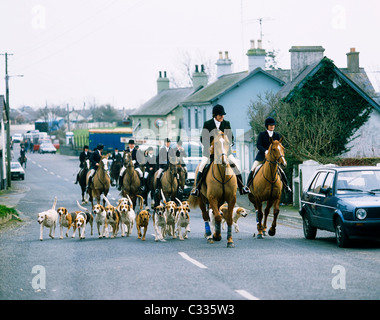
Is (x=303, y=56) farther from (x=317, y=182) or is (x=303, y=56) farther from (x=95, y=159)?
(x=317, y=182)

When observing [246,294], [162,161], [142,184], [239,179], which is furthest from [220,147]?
[142,184]

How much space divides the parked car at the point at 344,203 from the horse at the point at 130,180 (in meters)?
10.7

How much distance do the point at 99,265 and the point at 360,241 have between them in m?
6.66

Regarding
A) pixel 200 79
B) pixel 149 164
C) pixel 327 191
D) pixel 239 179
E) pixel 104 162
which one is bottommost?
pixel 149 164

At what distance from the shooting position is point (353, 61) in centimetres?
4575

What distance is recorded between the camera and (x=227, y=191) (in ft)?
53.2

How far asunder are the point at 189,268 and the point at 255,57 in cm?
4177

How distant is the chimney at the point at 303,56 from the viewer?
40.1 m

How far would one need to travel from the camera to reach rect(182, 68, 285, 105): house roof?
5175 centimetres

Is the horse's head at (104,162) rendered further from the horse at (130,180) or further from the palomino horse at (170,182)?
the palomino horse at (170,182)

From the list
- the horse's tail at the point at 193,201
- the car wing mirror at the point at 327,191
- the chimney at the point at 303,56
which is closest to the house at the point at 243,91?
the chimney at the point at 303,56

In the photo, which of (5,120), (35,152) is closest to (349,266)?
(5,120)

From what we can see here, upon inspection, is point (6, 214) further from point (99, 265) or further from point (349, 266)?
point (349, 266)
